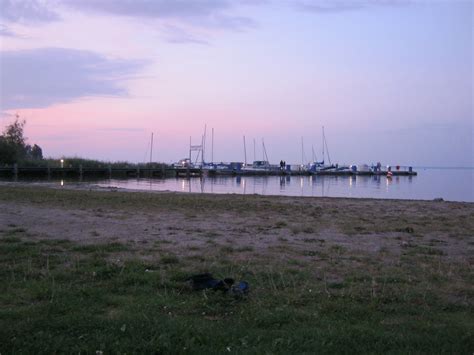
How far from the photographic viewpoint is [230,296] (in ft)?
21.3

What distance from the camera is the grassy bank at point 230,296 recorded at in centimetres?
500

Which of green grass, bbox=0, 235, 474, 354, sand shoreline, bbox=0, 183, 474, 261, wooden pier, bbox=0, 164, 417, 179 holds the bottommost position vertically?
green grass, bbox=0, 235, 474, 354

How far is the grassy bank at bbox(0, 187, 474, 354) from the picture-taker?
500cm

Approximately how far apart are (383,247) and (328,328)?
20.6ft

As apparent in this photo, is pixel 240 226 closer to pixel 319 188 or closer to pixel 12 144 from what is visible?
pixel 319 188

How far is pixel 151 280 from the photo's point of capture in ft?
23.8

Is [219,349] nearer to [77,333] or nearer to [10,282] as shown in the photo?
[77,333]

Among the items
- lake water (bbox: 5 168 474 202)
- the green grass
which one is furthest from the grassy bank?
lake water (bbox: 5 168 474 202)

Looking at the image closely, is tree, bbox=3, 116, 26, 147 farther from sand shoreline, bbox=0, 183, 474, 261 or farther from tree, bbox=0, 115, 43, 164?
sand shoreline, bbox=0, 183, 474, 261

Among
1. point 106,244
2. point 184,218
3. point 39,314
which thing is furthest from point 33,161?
point 39,314

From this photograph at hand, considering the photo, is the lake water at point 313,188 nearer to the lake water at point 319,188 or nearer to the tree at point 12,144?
the lake water at point 319,188

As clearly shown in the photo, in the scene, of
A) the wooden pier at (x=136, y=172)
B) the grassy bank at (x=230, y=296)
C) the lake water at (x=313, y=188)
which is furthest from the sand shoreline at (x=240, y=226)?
the wooden pier at (x=136, y=172)

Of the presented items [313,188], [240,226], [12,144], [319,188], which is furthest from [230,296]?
[12,144]

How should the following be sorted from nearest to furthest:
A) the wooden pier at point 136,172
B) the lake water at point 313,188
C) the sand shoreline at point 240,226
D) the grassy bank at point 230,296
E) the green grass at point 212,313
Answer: the green grass at point 212,313
the grassy bank at point 230,296
the sand shoreline at point 240,226
the lake water at point 313,188
the wooden pier at point 136,172
